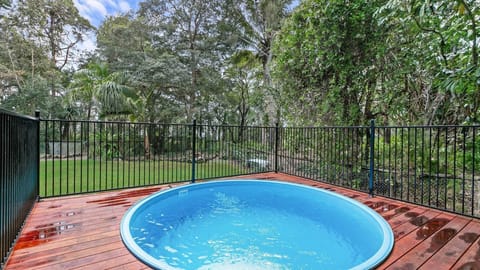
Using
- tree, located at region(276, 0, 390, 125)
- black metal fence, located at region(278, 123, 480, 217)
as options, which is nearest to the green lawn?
black metal fence, located at region(278, 123, 480, 217)

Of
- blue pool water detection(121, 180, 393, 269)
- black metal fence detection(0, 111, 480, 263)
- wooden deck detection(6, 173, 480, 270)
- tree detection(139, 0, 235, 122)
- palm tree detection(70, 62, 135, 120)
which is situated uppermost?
tree detection(139, 0, 235, 122)

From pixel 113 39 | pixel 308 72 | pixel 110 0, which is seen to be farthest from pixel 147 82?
pixel 308 72

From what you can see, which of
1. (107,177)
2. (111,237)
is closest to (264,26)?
(107,177)

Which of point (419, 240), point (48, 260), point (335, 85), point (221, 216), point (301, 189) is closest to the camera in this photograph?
point (48, 260)

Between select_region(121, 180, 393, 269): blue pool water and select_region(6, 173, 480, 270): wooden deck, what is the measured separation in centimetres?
13

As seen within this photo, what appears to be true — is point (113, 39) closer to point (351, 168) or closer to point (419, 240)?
point (351, 168)

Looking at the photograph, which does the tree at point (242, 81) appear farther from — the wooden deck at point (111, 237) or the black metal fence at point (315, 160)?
the wooden deck at point (111, 237)

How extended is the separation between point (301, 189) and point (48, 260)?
11.7 feet

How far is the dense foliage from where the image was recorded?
12.6 ft

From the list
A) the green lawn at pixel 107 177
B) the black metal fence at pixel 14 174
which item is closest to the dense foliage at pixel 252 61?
the green lawn at pixel 107 177

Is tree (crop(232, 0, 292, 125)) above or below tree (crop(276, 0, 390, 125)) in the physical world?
above

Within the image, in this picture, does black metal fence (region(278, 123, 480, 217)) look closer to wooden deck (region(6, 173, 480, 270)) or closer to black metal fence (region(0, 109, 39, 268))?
wooden deck (region(6, 173, 480, 270))

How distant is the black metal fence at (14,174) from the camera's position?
1658 mm

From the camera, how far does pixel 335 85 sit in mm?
5418
